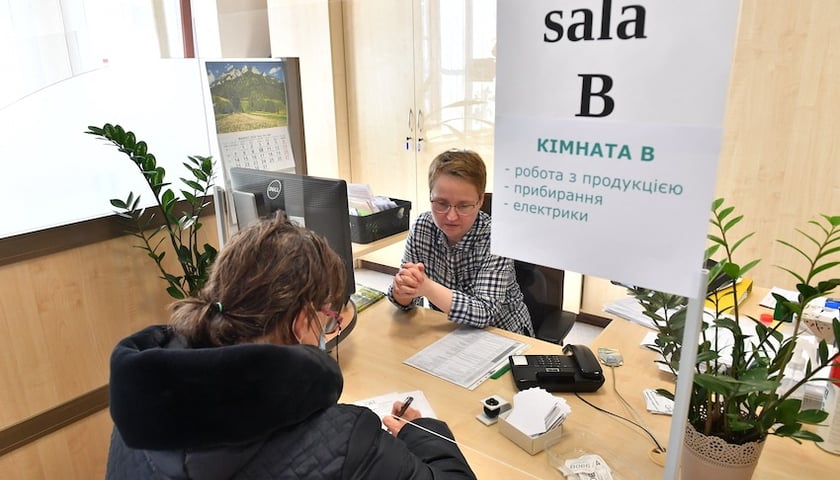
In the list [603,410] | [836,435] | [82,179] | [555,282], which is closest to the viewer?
[836,435]

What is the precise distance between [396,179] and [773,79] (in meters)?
1.69

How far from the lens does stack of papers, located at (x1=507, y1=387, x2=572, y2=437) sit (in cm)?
114

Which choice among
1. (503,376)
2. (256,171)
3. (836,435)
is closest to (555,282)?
(503,376)

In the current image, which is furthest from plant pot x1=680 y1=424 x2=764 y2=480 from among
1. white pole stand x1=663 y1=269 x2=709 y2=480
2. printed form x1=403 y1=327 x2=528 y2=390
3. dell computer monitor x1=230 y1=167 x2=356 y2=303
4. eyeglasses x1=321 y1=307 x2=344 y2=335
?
dell computer monitor x1=230 y1=167 x2=356 y2=303

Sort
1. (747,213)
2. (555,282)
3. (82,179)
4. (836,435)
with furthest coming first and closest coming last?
(747,213)
(555,282)
(82,179)
(836,435)

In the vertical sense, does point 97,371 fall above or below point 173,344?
Result: below

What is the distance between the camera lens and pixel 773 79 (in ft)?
7.57

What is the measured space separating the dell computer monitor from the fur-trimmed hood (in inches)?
26.0

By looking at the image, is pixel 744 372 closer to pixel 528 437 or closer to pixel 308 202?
pixel 528 437

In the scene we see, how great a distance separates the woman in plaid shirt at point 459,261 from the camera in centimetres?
167

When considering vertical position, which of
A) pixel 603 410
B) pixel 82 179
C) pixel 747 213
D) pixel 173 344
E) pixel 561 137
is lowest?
pixel 603 410

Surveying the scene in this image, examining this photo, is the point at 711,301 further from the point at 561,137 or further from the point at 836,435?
Answer: the point at 561,137

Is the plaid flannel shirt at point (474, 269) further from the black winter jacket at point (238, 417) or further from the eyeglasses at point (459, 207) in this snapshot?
the black winter jacket at point (238, 417)

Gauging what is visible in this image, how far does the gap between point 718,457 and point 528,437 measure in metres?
0.35
